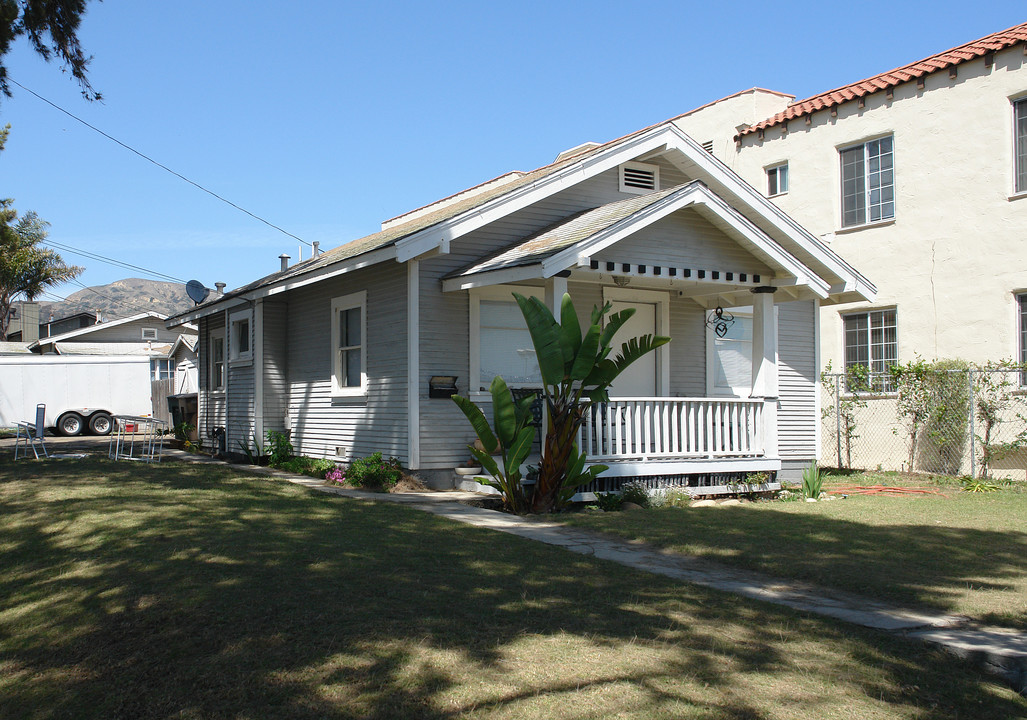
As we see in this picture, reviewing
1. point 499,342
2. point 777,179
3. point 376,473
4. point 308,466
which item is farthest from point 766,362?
point 777,179

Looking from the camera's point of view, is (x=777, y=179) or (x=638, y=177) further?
(x=777, y=179)

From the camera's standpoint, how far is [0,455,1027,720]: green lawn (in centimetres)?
416

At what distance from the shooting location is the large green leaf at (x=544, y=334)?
32.6ft

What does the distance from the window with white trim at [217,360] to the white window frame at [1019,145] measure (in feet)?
51.6

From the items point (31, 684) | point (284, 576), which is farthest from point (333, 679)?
point (284, 576)

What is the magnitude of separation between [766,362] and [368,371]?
20.1 ft

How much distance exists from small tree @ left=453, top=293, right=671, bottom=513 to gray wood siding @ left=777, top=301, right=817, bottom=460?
5.54 meters

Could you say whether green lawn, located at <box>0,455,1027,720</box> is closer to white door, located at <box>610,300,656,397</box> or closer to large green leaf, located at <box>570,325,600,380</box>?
large green leaf, located at <box>570,325,600,380</box>

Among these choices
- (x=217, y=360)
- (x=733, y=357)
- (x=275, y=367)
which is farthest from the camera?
(x=217, y=360)

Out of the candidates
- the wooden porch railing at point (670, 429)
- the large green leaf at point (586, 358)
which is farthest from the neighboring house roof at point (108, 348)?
the large green leaf at point (586, 358)

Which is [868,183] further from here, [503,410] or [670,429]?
[503,410]

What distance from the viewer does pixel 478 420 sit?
10.0m

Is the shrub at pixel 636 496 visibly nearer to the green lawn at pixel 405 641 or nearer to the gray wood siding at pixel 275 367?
the green lawn at pixel 405 641

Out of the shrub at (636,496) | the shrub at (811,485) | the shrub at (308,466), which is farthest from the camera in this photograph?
the shrub at (308,466)
